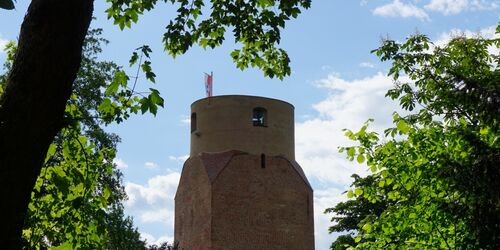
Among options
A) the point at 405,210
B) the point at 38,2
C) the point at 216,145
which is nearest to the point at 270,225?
the point at 216,145

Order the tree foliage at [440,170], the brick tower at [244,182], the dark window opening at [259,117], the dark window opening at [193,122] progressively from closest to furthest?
the tree foliage at [440,170], the brick tower at [244,182], the dark window opening at [259,117], the dark window opening at [193,122]

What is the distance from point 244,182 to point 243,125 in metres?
2.66

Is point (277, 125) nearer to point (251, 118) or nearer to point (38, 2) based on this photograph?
point (251, 118)

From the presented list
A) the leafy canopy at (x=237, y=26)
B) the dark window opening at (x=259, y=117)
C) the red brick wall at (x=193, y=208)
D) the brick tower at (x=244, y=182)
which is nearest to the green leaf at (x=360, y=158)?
the leafy canopy at (x=237, y=26)

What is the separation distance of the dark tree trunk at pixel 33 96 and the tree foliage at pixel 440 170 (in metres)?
5.90

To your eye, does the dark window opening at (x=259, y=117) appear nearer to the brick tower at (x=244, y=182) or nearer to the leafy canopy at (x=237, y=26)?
the brick tower at (x=244, y=182)

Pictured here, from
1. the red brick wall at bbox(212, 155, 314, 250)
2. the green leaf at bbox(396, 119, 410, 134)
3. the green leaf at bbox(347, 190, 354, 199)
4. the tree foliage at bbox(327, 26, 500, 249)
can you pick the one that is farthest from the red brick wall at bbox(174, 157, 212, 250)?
the green leaf at bbox(396, 119, 410, 134)

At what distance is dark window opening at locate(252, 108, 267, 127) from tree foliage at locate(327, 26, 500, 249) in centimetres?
1930

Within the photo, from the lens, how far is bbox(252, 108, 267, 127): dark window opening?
106 feet

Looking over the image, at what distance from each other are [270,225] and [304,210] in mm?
2114

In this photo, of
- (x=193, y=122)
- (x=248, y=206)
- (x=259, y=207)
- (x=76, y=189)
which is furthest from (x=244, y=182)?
(x=76, y=189)

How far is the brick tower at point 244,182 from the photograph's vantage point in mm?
30844

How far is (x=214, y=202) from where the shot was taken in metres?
30.9

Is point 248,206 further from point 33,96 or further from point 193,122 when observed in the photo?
point 33,96
